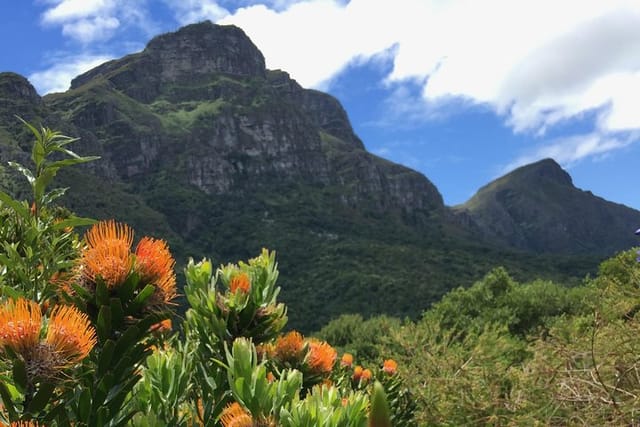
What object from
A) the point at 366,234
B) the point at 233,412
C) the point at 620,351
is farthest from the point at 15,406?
the point at 366,234

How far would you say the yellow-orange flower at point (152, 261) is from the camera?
2297 mm

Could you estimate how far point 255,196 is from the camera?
156625 millimetres

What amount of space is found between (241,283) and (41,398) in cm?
147

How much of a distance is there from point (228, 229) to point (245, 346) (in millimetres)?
134789

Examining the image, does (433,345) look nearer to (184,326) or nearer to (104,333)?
(184,326)

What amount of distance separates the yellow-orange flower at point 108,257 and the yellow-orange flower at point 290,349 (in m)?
1.52

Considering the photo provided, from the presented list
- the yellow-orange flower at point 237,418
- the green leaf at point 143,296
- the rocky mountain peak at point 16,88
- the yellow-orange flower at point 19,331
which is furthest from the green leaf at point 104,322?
the rocky mountain peak at point 16,88

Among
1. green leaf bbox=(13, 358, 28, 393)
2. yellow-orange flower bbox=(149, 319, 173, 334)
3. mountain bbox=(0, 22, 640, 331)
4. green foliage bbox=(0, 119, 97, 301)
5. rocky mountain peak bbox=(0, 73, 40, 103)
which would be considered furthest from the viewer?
rocky mountain peak bbox=(0, 73, 40, 103)

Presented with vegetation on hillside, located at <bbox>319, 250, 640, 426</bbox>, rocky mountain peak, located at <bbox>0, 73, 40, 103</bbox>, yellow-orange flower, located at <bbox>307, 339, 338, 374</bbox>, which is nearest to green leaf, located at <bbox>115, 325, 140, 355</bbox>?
yellow-orange flower, located at <bbox>307, 339, 338, 374</bbox>

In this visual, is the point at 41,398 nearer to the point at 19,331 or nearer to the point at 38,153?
the point at 19,331

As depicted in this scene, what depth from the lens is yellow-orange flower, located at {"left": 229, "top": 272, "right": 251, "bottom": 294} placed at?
10.4 feet

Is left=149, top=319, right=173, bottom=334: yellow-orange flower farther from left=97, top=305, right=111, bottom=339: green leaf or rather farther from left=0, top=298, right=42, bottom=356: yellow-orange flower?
left=0, top=298, right=42, bottom=356: yellow-orange flower

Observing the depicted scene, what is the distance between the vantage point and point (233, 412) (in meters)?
2.29

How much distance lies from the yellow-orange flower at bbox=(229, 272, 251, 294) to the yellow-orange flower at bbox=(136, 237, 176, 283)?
83 centimetres
